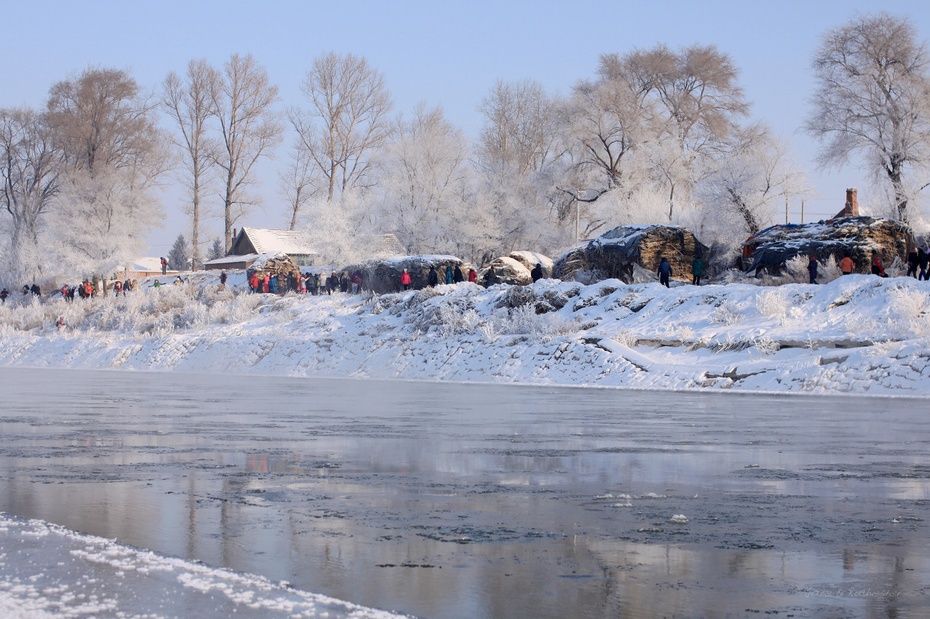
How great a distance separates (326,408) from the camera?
17.3 metres

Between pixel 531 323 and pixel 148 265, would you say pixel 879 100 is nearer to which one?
pixel 531 323

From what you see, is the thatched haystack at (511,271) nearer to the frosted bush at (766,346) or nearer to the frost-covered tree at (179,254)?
the frosted bush at (766,346)

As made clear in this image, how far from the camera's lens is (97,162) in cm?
6619

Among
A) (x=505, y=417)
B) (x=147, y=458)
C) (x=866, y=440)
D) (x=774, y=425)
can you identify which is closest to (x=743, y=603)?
(x=147, y=458)

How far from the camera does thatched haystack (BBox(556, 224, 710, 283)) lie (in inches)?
1534

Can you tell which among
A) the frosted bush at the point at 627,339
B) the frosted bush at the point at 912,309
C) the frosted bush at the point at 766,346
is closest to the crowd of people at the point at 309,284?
the frosted bush at the point at 627,339

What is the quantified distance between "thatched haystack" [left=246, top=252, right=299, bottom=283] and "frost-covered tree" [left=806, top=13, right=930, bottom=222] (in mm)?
28181

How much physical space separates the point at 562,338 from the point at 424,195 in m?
33.4

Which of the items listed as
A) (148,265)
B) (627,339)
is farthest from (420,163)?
(148,265)

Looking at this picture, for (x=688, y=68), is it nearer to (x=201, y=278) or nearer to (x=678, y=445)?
(x=201, y=278)

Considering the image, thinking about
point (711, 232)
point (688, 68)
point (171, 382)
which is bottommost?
point (171, 382)

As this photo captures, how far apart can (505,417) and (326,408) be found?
3.46m

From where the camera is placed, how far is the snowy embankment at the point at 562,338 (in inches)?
921

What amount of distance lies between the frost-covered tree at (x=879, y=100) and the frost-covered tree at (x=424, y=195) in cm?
2144
